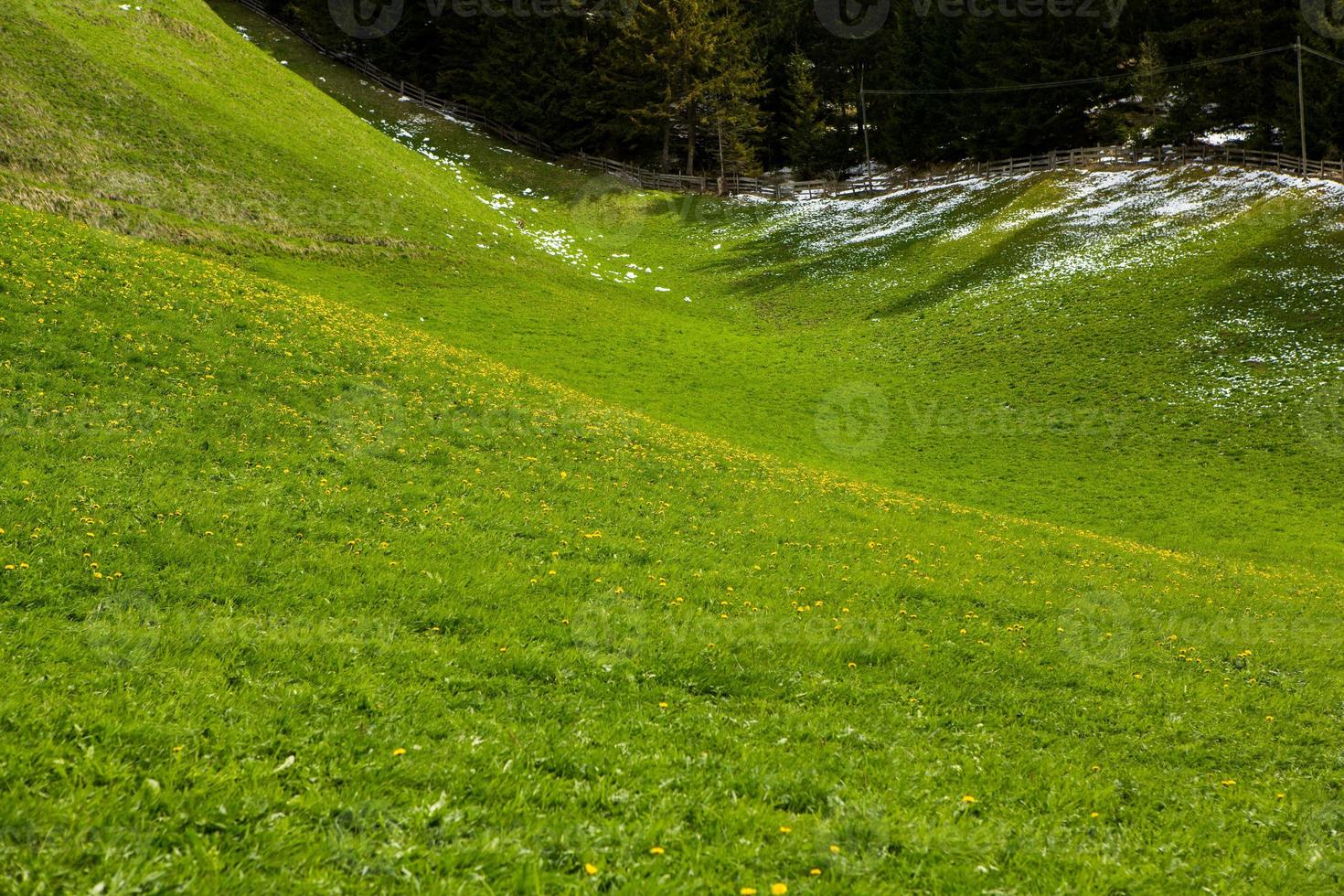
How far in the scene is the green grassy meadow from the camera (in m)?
6.39

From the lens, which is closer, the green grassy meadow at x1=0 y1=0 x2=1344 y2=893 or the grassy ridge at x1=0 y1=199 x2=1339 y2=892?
the grassy ridge at x1=0 y1=199 x2=1339 y2=892

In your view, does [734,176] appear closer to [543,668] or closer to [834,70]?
[834,70]

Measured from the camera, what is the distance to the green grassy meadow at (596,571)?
252 inches

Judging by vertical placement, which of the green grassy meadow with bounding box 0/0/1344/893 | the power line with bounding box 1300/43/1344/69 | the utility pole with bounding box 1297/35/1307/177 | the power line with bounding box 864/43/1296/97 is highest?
the power line with bounding box 864/43/1296/97

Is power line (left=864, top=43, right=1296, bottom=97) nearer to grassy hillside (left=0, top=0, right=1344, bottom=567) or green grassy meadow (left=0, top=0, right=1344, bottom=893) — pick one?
grassy hillside (left=0, top=0, right=1344, bottom=567)

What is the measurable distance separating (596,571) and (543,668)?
12.3ft

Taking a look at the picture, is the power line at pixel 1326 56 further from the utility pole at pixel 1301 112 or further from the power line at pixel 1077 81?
the utility pole at pixel 1301 112

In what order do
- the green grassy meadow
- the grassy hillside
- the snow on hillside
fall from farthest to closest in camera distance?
the snow on hillside, the grassy hillside, the green grassy meadow

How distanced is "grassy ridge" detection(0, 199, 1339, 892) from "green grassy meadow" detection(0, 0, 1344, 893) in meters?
0.06

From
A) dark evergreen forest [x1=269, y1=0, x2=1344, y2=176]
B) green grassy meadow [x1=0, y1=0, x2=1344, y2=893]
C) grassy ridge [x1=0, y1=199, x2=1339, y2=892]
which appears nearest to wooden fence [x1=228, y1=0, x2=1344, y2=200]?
dark evergreen forest [x1=269, y1=0, x2=1344, y2=176]

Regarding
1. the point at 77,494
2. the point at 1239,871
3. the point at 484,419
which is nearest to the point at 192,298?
the point at 484,419

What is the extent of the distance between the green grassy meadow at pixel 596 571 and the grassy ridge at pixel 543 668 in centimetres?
6

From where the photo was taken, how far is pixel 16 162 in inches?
1171

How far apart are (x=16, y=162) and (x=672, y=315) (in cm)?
3292
